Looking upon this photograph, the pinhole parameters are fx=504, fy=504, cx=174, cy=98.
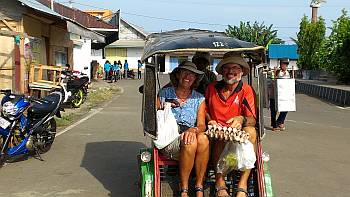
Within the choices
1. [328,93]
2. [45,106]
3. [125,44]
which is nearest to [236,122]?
[45,106]

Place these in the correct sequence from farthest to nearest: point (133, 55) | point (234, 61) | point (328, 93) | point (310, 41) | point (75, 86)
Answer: point (133, 55)
point (310, 41)
point (328, 93)
point (75, 86)
point (234, 61)

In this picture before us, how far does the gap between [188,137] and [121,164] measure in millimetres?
3103

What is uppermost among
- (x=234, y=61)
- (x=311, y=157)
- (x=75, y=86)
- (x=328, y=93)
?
(x=234, y=61)

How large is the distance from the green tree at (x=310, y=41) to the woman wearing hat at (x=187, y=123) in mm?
35647

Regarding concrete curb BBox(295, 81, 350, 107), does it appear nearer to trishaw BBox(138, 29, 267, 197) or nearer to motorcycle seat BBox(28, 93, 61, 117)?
motorcycle seat BBox(28, 93, 61, 117)

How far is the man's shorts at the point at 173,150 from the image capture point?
5516mm

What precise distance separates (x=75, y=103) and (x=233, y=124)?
12.3 metres

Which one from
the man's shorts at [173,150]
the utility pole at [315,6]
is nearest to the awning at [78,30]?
the man's shorts at [173,150]

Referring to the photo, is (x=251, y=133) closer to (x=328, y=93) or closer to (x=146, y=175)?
(x=146, y=175)

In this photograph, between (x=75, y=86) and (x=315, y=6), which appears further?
(x=315, y=6)

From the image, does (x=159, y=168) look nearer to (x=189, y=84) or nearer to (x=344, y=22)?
(x=189, y=84)

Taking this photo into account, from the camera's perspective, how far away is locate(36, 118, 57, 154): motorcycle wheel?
848 cm

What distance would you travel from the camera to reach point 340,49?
96.0ft

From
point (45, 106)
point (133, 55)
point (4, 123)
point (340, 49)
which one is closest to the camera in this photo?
point (4, 123)
